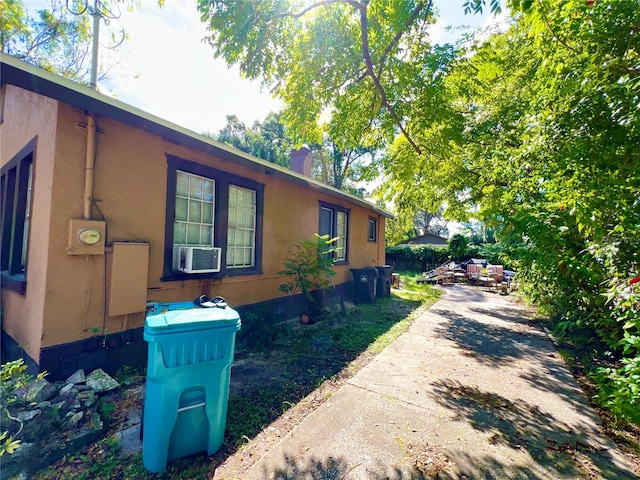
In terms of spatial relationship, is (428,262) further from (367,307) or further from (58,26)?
(58,26)

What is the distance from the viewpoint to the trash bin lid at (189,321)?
6.77 feet

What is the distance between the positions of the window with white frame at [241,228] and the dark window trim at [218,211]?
0.10 meters

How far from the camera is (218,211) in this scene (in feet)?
16.0

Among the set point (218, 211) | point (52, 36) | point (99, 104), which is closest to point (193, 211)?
point (218, 211)

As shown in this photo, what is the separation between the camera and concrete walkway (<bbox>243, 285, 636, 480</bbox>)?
2.23 meters

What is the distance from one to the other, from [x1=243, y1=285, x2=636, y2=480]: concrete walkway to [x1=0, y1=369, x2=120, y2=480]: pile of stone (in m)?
1.59

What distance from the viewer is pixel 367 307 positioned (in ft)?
27.1

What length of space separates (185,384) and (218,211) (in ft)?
10.7

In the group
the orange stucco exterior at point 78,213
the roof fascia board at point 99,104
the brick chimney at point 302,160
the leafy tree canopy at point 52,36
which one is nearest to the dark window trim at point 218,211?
the orange stucco exterior at point 78,213

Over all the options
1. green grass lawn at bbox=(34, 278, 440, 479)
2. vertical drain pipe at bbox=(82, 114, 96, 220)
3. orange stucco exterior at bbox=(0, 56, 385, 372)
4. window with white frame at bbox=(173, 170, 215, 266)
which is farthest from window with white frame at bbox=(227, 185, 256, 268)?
vertical drain pipe at bbox=(82, 114, 96, 220)

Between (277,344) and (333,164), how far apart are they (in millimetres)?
24201

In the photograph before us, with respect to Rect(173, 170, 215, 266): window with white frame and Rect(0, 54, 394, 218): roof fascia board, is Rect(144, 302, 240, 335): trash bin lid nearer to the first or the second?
Rect(173, 170, 215, 266): window with white frame

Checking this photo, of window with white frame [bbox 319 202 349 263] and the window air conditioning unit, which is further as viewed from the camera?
window with white frame [bbox 319 202 349 263]

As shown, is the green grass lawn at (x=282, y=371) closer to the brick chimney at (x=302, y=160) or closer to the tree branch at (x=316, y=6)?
the brick chimney at (x=302, y=160)
